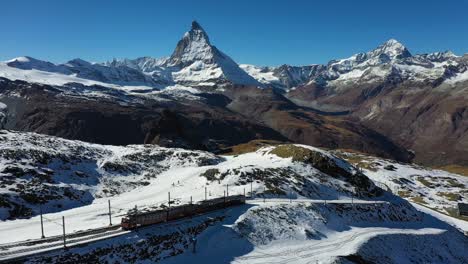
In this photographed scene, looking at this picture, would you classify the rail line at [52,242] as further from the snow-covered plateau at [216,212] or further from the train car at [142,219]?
the snow-covered plateau at [216,212]

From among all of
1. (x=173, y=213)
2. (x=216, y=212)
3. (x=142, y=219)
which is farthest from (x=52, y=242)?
(x=216, y=212)

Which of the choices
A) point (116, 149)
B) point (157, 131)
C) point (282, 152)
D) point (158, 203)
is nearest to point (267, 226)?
→ point (158, 203)

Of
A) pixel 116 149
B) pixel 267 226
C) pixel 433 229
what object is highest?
pixel 116 149

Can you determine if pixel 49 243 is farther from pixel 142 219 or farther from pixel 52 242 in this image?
pixel 142 219

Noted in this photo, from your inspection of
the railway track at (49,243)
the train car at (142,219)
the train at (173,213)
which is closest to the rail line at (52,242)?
the railway track at (49,243)

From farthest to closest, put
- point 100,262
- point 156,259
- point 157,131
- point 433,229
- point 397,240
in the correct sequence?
point 157,131
point 433,229
point 397,240
point 156,259
point 100,262

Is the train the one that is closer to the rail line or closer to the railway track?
the rail line

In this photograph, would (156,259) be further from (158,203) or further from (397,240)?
(397,240)

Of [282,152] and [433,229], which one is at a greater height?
[282,152]
